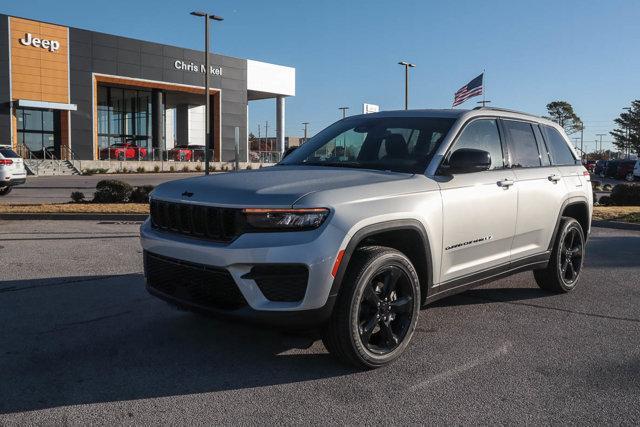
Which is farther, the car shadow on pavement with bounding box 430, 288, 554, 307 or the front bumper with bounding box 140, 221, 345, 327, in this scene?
the car shadow on pavement with bounding box 430, 288, 554, 307

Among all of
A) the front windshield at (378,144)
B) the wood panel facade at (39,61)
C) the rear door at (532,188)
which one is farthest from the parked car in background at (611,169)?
the front windshield at (378,144)

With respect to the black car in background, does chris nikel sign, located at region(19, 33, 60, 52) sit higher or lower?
higher

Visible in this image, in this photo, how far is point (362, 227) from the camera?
3.84m

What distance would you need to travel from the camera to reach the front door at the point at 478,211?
15.0 feet

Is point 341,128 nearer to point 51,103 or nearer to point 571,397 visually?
point 571,397

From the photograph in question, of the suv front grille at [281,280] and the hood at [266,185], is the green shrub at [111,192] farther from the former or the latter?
the suv front grille at [281,280]

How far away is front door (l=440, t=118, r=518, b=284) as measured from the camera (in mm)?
4559

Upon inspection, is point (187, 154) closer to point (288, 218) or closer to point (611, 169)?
point (611, 169)

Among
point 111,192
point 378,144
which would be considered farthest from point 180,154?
point 378,144

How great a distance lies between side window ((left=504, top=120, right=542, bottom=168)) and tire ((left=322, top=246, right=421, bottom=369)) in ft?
6.35

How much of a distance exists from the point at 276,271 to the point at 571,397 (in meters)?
1.88

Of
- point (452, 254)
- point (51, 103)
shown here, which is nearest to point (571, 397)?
point (452, 254)

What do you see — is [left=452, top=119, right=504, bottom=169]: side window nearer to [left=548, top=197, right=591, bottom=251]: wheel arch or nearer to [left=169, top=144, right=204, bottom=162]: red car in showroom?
[left=548, top=197, right=591, bottom=251]: wheel arch

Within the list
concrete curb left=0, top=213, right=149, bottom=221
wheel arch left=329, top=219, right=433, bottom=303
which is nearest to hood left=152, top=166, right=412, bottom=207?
wheel arch left=329, top=219, right=433, bottom=303
